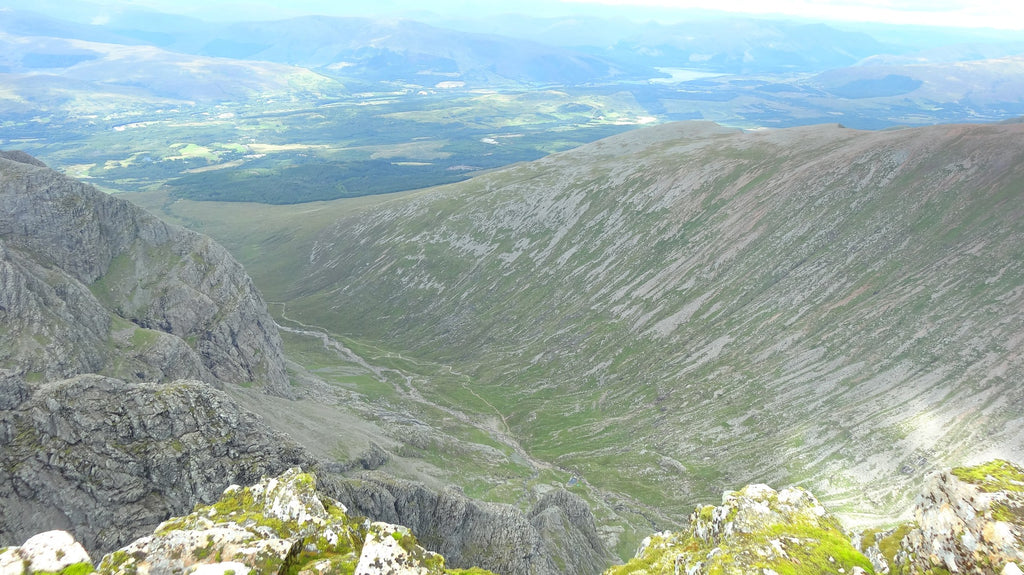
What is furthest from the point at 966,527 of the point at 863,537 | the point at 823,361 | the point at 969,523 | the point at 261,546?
the point at 823,361

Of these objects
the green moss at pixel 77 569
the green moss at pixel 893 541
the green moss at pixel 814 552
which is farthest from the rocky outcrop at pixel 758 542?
the green moss at pixel 77 569

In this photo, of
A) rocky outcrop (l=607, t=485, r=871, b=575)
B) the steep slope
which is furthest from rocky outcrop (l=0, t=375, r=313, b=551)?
the steep slope

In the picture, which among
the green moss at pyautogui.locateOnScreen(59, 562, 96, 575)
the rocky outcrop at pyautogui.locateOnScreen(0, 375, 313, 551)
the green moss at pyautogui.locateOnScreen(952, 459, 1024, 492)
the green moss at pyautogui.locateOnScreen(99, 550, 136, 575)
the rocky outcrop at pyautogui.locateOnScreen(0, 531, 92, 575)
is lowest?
the rocky outcrop at pyautogui.locateOnScreen(0, 375, 313, 551)

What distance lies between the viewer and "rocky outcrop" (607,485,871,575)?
125 feet

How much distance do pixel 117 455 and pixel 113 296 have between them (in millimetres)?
80762

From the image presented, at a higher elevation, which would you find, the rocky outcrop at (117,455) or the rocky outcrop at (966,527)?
the rocky outcrop at (966,527)

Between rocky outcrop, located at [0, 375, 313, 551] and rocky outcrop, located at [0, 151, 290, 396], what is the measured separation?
2822 cm

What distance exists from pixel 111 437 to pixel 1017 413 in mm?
162584

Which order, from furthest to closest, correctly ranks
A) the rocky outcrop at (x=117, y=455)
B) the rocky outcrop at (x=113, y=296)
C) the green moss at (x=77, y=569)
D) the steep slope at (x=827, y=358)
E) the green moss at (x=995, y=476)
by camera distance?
the steep slope at (x=827, y=358)
the rocky outcrop at (x=113, y=296)
the rocky outcrop at (x=117, y=455)
the green moss at (x=995, y=476)
the green moss at (x=77, y=569)

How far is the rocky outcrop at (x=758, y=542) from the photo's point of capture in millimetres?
38222

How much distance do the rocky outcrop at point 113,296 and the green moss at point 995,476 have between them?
110m

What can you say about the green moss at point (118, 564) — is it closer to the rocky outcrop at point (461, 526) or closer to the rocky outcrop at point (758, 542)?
the rocky outcrop at point (461, 526)

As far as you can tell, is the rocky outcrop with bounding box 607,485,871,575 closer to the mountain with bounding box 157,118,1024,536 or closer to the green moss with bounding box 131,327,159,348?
the mountain with bounding box 157,118,1024,536

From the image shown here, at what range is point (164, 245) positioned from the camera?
144 metres
